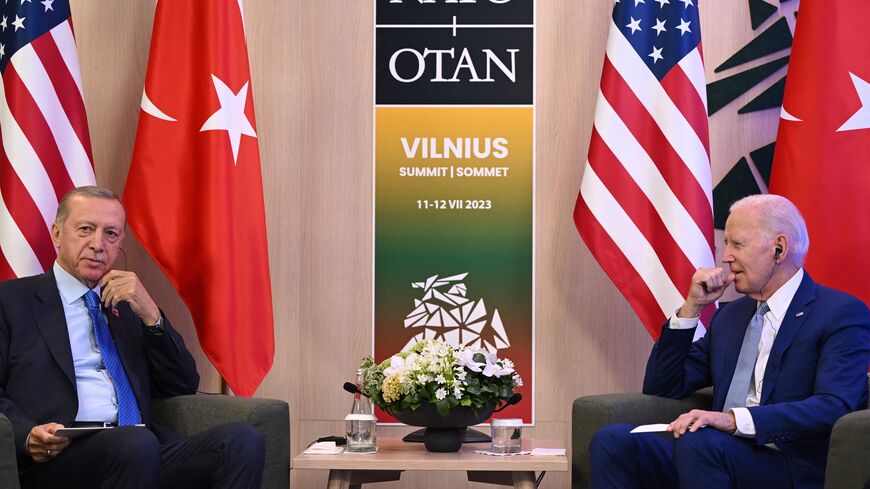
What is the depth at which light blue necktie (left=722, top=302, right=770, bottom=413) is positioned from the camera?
336 centimetres

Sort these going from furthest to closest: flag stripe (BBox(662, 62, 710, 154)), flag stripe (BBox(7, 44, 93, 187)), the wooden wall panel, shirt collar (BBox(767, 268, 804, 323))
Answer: the wooden wall panel, flag stripe (BBox(662, 62, 710, 154)), flag stripe (BBox(7, 44, 93, 187)), shirt collar (BBox(767, 268, 804, 323))

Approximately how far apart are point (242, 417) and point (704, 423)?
1526 mm

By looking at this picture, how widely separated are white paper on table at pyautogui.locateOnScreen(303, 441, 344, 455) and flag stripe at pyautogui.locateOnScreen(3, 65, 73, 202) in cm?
145

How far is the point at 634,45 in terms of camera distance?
4070 mm

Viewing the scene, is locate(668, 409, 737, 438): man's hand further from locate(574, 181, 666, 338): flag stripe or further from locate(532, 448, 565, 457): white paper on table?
locate(574, 181, 666, 338): flag stripe

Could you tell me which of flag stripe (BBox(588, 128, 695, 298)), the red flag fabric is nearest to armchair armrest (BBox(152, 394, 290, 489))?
flag stripe (BBox(588, 128, 695, 298))

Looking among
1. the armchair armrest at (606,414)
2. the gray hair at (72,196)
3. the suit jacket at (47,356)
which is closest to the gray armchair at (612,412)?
the armchair armrest at (606,414)

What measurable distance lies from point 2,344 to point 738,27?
330cm

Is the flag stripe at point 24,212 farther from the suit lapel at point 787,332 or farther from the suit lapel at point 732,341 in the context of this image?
the suit lapel at point 787,332

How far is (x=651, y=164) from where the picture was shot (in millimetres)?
4027

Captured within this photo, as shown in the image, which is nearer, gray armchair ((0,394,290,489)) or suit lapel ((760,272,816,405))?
suit lapel ((760,272,816,405))

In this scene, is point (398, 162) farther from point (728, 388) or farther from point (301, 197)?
point (728, 388)

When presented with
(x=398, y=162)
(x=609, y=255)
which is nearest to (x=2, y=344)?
(x=398, y=162)

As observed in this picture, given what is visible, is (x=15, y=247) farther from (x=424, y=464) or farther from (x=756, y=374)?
(x=756, y=374)
